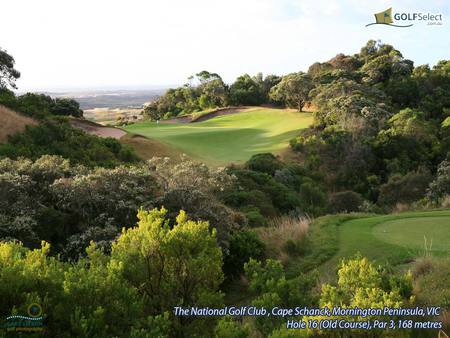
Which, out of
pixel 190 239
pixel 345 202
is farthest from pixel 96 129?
pixel 190 239

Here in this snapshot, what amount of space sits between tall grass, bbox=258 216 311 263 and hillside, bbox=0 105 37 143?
13496mm

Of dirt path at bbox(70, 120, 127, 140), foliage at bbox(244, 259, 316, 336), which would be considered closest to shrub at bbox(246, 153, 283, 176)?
dirt path at bbox(70, 120, 127, 140)

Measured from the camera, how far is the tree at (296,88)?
1777 inches

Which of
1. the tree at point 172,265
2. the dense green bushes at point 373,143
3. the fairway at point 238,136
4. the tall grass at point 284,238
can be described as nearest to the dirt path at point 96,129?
the fairway at point 238,136

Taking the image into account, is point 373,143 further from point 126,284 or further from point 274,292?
point 126,284

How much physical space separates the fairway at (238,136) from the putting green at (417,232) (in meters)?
18.0

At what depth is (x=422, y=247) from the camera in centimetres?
911

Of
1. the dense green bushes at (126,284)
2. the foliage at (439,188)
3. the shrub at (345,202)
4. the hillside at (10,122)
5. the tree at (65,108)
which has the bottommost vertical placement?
the shrub at (345,202)

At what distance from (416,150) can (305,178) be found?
9145mm

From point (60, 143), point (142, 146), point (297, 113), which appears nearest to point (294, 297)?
point (60, 143)

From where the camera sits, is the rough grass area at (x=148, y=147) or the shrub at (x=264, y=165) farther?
the rough grass area at (x=148, y=147)

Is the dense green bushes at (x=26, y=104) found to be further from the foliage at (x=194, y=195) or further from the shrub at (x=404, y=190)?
the shrub at (x=404, y=190)

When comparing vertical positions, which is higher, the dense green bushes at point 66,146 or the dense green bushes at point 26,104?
the dense green bushes at point 26,104

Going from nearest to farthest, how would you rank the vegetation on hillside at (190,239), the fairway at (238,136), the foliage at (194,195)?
1. the vegetation on hillside at (190,239)
2. the foliage at (194,195)
3. the fairway at (238,136)
